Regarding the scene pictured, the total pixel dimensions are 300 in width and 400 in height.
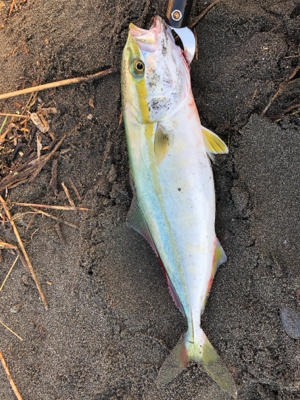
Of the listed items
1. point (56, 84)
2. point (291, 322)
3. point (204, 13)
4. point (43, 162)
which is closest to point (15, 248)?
point (43, 162)

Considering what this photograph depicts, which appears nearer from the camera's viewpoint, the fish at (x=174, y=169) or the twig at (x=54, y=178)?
the fish at (x=174, y=169)

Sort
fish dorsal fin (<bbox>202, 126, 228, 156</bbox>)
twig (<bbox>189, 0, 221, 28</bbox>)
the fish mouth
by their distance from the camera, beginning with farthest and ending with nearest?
twig (<bbox>189, 0, 221, 28</bbox>), fish dorsal fin (<bbox>202, 126, 228, 156</bbox>), the fish mouth

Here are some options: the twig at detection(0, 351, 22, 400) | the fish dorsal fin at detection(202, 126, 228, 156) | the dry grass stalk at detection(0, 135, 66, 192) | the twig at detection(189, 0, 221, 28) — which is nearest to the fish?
the fish dorsal fin at detection(202, 126, 228, 156)

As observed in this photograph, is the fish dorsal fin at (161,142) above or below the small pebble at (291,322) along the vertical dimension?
above

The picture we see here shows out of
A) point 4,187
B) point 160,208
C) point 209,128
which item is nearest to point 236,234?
point 160,208

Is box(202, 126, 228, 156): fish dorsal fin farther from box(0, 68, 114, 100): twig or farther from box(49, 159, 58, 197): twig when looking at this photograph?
box(49, 159, 58, 197): twig

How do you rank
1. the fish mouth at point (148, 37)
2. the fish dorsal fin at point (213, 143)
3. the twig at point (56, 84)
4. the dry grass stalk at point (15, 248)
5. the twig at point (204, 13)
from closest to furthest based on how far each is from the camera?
the fish mouth at point (148, 37), the fish dorsal fin at point (213, 143), the twig at point (204, 13), the twig at point (56, 84), the dry grass stalk at point (15, 248)


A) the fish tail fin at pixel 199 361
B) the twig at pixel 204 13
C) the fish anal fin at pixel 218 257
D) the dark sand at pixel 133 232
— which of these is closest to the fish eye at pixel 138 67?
the dark sand at pixel 133 232

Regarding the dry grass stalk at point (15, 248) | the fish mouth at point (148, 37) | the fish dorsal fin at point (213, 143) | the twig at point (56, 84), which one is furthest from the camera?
the dry grass stalk at point (15, 248)

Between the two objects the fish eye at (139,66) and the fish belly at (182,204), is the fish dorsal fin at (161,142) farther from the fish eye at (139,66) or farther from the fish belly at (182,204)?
the fish eye at (139,66)

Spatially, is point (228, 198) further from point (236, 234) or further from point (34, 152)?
point (34, 152)
